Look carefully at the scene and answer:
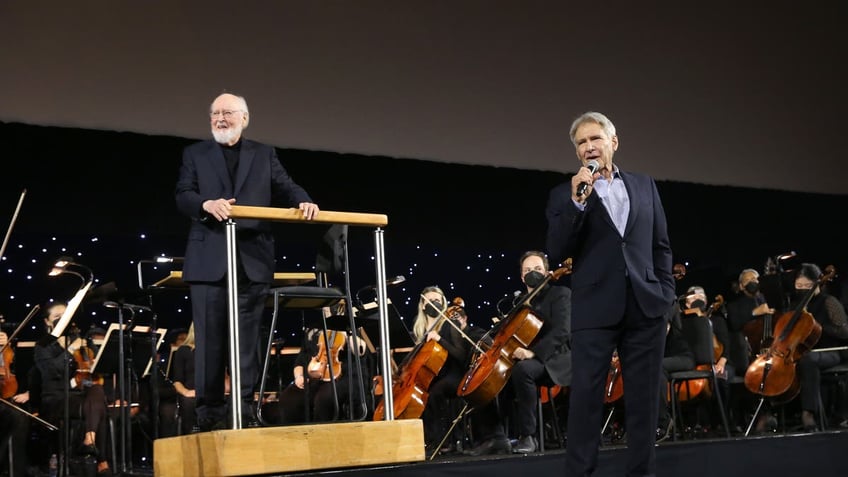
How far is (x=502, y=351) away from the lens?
475 cm

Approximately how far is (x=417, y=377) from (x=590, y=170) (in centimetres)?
283

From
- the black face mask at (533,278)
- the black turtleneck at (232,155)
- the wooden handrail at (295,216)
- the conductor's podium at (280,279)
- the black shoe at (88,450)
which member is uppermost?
the black turtleneck at (232,155)

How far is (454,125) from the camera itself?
6164mm

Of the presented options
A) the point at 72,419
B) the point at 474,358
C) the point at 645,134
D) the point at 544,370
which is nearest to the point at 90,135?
the point at 72,419

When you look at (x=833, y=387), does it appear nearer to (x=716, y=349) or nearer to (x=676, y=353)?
(x=716, y=349)

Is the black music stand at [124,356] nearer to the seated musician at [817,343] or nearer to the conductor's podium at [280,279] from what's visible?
the conductor's podium at [280,279]

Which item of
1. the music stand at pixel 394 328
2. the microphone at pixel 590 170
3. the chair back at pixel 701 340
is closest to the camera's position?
the microphone at pixel 590 170

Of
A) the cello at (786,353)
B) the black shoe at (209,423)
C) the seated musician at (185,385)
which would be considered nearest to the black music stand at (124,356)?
the seated musician at (185,385)

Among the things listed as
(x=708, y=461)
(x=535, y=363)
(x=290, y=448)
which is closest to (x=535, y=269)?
(x=535, y=363)

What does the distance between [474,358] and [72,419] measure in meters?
2.96

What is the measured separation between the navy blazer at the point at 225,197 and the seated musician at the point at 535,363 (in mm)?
1921

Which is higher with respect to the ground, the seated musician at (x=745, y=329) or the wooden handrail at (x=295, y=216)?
the wooden handrail at (x=295, y=216)

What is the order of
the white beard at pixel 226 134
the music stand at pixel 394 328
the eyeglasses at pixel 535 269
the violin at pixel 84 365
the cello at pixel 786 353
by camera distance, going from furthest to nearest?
the violin at pixel 84 365 → the cello at pixel 786 353 → the eyeglasses at pixel 535 269 → the music stand at pixel 394 328 → the white beard at pixel 226 134

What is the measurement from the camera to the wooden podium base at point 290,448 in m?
2.55
